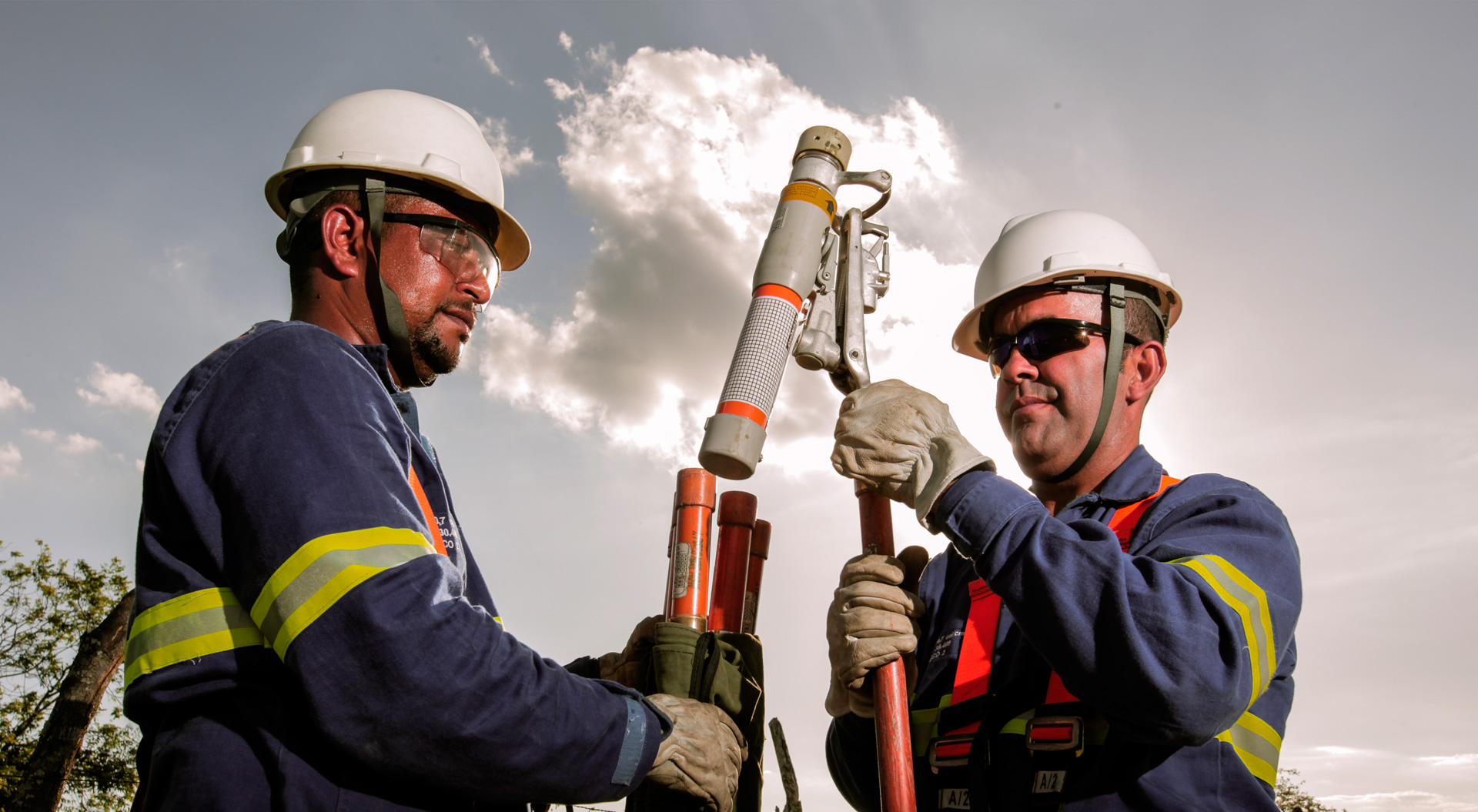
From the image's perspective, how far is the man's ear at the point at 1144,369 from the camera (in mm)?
3475

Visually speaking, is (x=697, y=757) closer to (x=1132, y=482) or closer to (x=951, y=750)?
(x=951, y=750)

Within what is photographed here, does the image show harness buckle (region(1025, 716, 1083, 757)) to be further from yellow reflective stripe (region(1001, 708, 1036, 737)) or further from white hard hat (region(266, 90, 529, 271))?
white hard hat (region(266, 90, 529, 271))

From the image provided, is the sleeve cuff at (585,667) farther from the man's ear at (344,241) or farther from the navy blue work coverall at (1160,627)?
the man's ear at (344,241)

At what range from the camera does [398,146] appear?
320 cm

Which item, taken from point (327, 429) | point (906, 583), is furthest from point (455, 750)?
point (906, 583)

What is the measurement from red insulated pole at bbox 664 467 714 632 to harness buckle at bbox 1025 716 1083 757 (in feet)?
5.89

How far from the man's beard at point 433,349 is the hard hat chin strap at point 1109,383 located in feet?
7.26

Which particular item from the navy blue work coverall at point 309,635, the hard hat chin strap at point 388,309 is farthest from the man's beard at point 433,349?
the navy blue work coverall at point 309,635

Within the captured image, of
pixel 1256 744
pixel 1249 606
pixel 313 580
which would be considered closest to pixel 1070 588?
pixel 1249 606

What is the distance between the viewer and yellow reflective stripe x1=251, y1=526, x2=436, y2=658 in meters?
1.90

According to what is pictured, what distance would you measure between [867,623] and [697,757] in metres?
0.75

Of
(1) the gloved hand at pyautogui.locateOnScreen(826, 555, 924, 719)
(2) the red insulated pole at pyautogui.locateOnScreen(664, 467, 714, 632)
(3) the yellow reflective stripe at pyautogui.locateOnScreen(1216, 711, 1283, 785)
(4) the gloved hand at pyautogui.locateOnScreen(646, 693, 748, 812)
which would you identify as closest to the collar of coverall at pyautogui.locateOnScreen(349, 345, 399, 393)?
(4) the gloved hand at pyautogui.locateOnScreen(646, 693, 748, 812)

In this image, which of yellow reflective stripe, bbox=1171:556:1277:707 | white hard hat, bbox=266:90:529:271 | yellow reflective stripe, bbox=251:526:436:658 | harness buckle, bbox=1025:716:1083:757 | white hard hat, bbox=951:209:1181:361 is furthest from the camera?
white hard hat, bbox=951:209:1181:361

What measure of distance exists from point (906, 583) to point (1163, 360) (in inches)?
53.1
